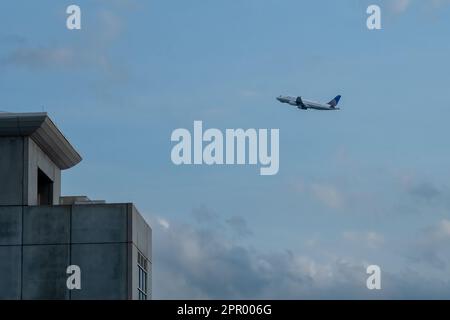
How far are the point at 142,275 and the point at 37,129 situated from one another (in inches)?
494

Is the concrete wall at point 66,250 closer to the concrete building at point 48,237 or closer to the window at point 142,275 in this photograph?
the concrete building at point 48,237

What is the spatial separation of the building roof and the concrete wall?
466cm

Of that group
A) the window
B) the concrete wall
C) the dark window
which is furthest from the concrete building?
the dark window

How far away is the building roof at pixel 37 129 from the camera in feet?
266

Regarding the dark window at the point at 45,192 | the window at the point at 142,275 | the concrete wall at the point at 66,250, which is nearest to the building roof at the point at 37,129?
the dark window at the point at 45,192

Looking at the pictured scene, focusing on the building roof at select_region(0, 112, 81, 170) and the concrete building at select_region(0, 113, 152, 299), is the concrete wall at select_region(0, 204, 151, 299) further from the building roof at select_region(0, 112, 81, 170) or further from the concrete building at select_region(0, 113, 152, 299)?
the building roof at select_region(0, 112, 81, 170)

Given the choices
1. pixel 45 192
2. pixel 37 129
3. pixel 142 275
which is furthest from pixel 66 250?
pixel 45 192

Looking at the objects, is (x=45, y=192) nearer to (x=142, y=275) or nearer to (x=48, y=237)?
(x=48, y=237)

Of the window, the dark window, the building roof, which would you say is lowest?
the window

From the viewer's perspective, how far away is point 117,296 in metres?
80.2

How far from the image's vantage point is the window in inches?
3344

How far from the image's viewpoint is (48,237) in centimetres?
8106

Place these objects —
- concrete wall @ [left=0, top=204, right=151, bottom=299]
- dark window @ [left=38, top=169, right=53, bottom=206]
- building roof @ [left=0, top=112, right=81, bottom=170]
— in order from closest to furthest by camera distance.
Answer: concrete wall @ [left=0, top=204, right=151, bottom=299]
building roof @ [left=0, top=112, right=81, bottom=170]
dark window @ [left=38, top=169, right=53, bottom=206]
